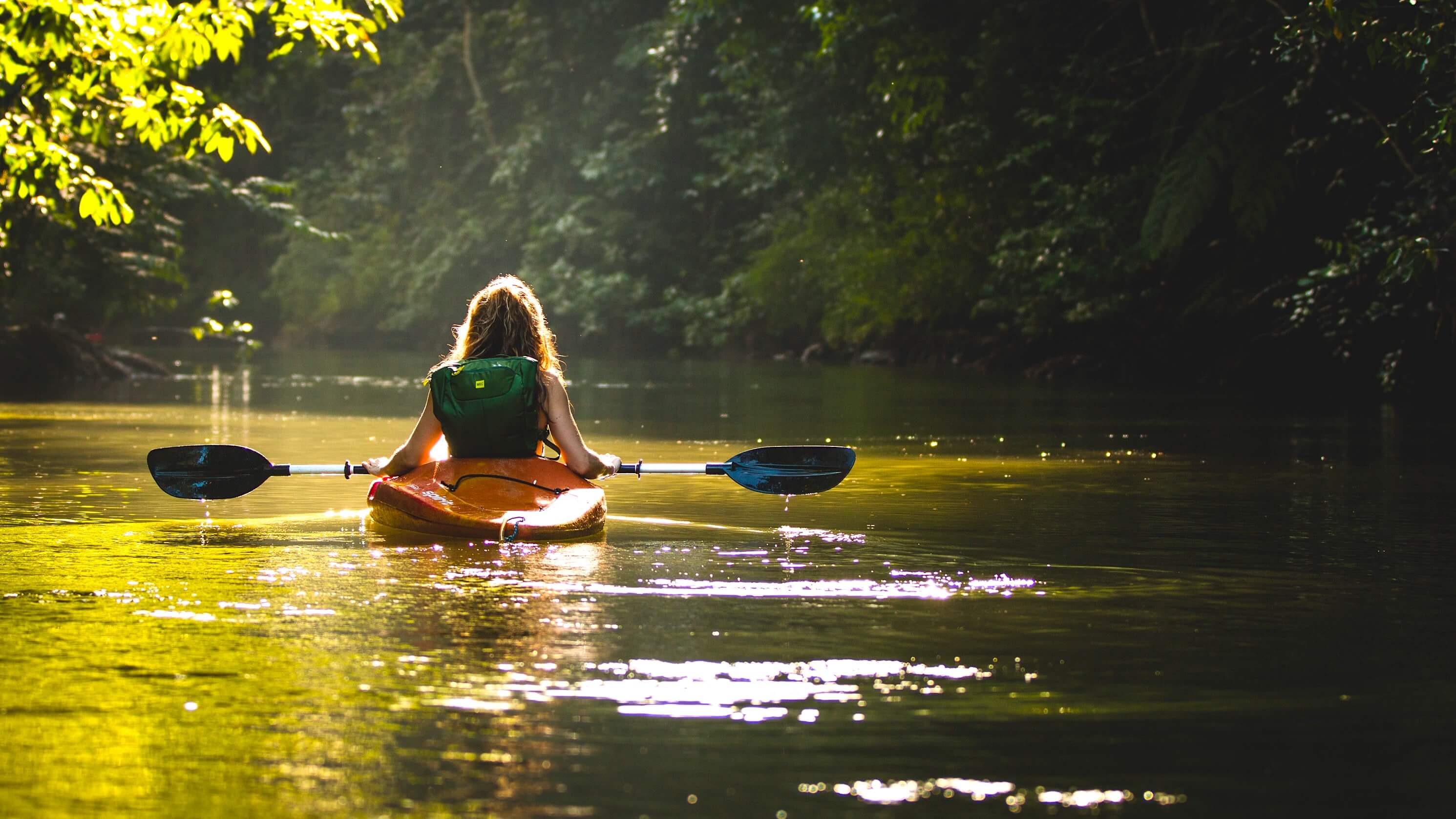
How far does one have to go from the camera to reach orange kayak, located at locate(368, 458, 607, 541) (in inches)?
336

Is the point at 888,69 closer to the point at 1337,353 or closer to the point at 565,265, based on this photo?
the point at 1337,353

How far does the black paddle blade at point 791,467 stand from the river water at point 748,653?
0.81 ft

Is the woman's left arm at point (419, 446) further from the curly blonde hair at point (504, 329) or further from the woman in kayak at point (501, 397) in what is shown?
the curly blonde hair at point (504, 329)

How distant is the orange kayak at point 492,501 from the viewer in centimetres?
852

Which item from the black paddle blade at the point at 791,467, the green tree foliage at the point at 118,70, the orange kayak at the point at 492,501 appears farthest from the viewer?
the green tree foliage at the point at 118,70

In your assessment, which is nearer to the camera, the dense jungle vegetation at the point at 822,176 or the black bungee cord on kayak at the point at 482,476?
the black bungee cord on kayak at the point at 482,476

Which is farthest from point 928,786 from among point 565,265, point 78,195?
point 565,265

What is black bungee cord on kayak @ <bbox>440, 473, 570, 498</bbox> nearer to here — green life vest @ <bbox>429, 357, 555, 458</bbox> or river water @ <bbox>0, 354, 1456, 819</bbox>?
green life vest @ <bbox>429, 357, 555, 458</bbox>

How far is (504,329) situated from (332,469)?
1324 millimetres

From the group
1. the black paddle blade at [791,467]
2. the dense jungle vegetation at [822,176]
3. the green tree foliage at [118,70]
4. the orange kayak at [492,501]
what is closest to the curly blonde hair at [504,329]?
the orange kayak at [492,501]

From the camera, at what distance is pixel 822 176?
41.7 metres

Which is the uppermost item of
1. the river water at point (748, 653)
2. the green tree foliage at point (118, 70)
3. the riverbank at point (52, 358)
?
the green tree foliage at point (118, 70)

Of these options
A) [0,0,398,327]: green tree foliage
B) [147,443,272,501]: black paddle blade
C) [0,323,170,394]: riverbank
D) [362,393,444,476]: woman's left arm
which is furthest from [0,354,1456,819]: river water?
[0,323,170,394]: riverbank

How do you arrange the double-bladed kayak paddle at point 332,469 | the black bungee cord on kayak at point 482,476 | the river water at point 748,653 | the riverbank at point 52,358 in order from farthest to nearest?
the riverbank at point 52,358, the double-bladed kayak paddle at point 332,469, the black bungee cord on kayak at point 482,476, the river water at point 748,653
